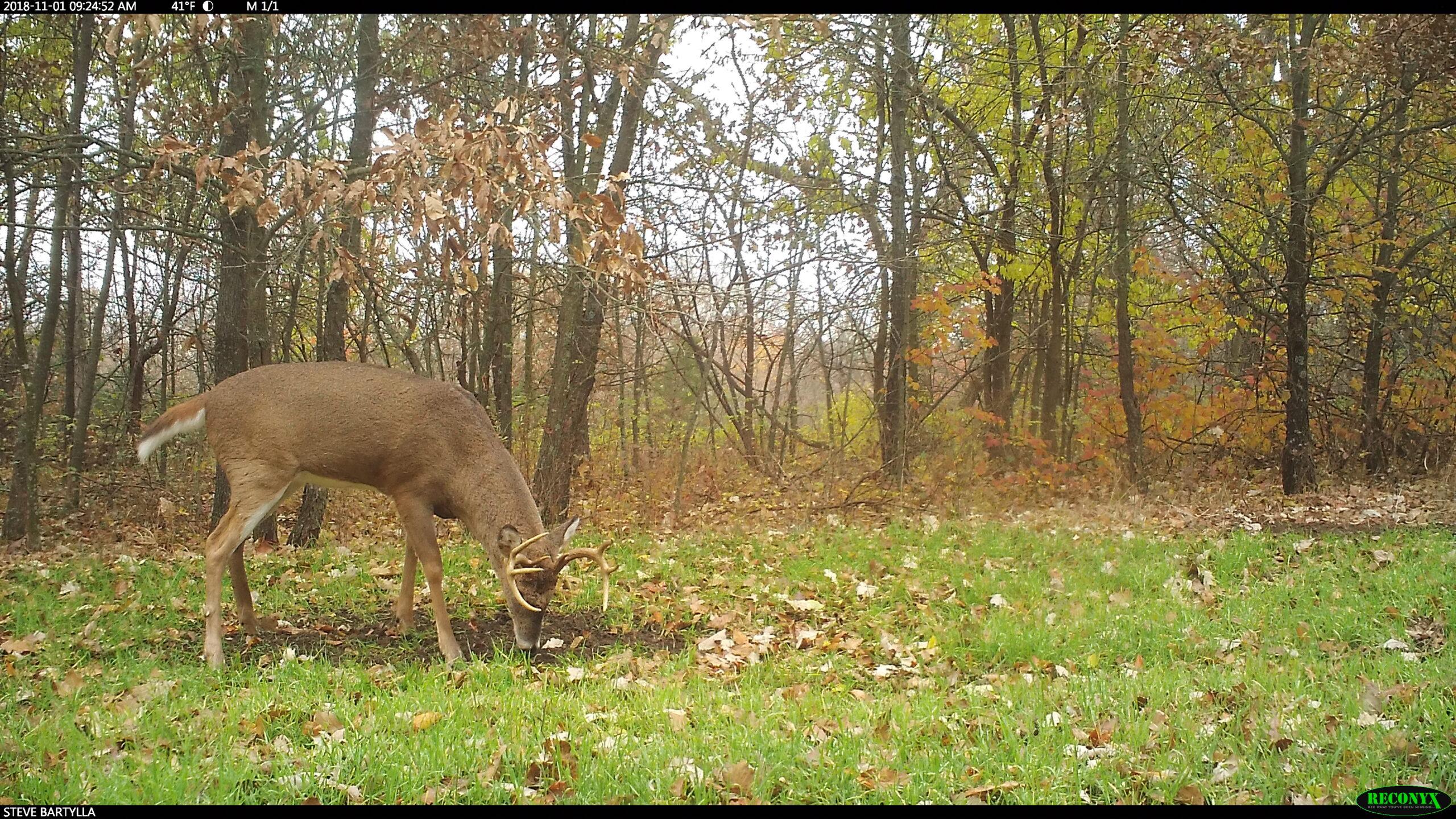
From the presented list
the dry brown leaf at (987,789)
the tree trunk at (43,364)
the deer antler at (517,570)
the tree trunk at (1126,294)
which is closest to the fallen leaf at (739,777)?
the dry brown leaf at (987,789)

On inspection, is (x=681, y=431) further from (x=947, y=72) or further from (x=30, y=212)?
(x=30, y=212)

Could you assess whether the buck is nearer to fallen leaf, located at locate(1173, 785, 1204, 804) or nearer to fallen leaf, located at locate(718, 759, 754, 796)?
fallen leaf, located at locate(718, 759, 754, 796)

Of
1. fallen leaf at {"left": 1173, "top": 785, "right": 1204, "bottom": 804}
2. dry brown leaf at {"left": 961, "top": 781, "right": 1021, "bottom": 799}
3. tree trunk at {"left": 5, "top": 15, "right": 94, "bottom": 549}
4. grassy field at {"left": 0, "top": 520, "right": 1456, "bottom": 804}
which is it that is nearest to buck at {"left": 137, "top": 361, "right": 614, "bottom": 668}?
grassy field at {"left": 0, "top": 520, "right": 1456, "bottom": 804}

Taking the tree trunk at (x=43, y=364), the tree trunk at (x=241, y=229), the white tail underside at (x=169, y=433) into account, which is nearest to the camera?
the white tail underside at (x=169, y=433)

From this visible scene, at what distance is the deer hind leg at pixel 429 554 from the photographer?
19.3ft

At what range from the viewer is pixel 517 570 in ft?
18.7

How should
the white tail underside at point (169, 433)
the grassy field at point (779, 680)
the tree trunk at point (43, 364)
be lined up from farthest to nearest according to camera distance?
1. the tree trunk at point (43, 364)
2. the white tail underside at point (169, 433)
3. the grassy field at point (779, 680)

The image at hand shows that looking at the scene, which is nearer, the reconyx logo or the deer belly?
the reconyx logo

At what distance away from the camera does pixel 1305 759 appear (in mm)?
3650

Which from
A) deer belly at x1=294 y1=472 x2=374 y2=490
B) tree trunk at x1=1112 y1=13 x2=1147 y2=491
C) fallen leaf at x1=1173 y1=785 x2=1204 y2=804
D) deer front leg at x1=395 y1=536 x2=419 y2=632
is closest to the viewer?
fallen leaf at x1=1173 y1=785 x2=1204 y2=804

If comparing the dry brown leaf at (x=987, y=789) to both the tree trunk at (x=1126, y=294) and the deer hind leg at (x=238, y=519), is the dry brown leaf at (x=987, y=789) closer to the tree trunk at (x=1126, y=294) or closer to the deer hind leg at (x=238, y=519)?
the deer hind leg at (x=238, y=519)

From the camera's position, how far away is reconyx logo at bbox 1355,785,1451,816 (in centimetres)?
328

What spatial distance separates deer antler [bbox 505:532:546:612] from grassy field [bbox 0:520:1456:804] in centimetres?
41
